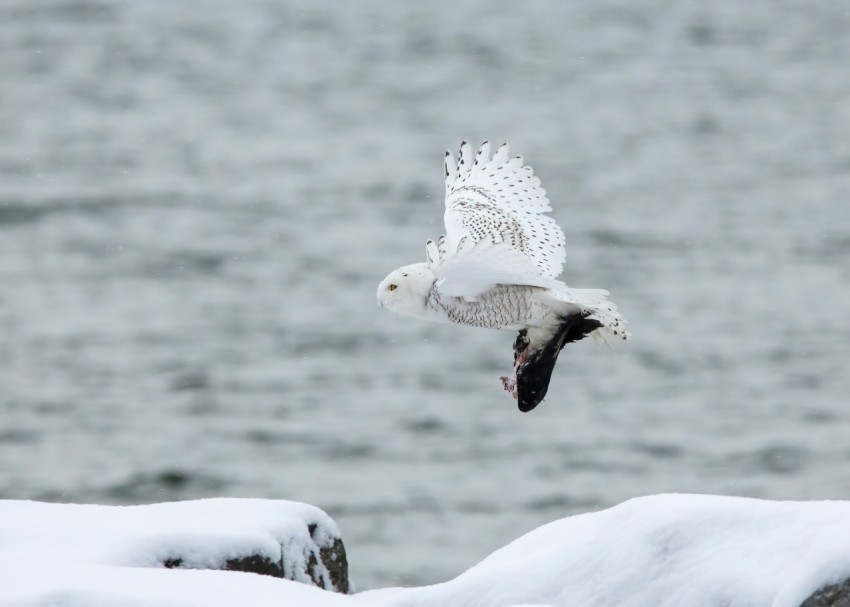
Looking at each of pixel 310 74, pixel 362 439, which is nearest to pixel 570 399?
pixel 362 439

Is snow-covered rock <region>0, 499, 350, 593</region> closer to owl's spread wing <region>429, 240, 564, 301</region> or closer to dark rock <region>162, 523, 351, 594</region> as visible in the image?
dark rock <region>162, 523, 351, 594</region>

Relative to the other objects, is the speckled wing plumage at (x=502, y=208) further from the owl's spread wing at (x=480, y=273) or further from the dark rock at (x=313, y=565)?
the dark rock at (x=313, y=565)

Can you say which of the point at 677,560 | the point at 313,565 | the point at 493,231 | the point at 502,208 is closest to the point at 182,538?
the point at 313,565

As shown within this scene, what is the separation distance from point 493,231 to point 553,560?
155cm

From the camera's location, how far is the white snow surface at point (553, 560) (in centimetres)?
424

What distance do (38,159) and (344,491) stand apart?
47.9ft

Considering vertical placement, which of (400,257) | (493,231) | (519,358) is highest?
(400,257)

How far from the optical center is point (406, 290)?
17.3ft

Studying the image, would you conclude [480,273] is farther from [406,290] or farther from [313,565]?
[313,565]

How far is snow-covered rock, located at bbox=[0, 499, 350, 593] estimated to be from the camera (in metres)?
4.73

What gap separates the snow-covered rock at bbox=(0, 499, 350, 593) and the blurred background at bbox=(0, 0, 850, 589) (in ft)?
24.1

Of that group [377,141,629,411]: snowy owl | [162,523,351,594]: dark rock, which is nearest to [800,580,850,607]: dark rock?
[377,141,629,411]: snowy owl

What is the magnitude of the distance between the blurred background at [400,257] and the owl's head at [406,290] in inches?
304

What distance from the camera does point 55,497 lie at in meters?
14.8
